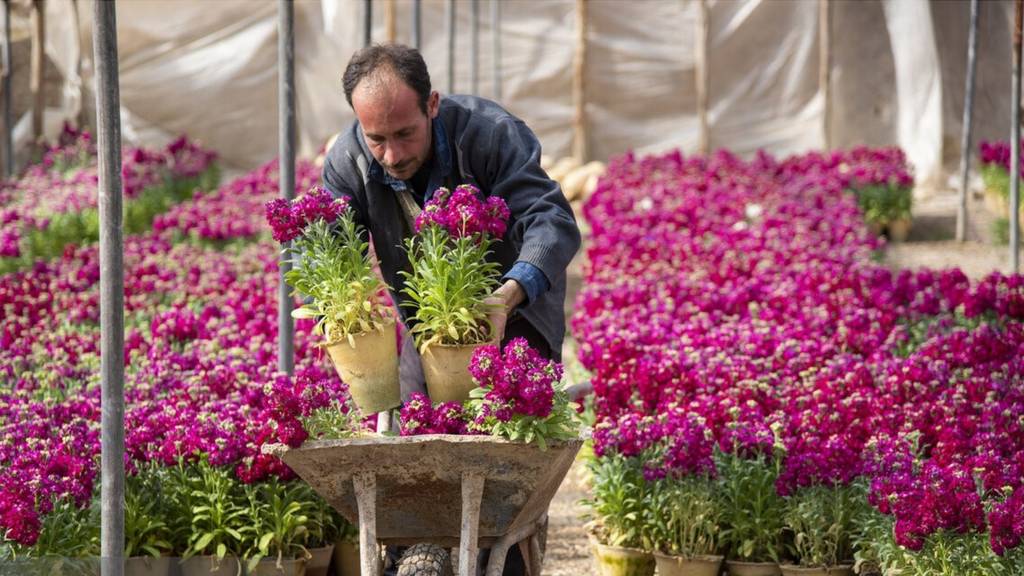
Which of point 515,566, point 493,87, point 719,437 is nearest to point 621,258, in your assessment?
point 719,437

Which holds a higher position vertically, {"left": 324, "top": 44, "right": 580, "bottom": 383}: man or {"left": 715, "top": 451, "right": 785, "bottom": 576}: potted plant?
{"left": 324, "top": 44, "right": 580, "bottom": 383}: man

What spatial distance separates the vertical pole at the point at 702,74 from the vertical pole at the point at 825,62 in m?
1.36

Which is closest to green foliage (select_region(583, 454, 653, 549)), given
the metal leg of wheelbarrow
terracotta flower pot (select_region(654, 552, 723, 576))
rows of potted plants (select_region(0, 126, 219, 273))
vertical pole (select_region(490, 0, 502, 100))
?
terracotta flower pot (select_region(654, 552, 723, 576))

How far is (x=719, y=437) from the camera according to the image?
5.59 meters

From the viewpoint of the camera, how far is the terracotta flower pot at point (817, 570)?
4.99 m

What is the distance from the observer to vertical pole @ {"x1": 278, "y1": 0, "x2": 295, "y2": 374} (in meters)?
5.73

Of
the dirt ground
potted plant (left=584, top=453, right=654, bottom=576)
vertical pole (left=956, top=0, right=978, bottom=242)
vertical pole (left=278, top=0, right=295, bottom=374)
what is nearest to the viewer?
potted plant (left=584, top=453, right=654, bottom=576)

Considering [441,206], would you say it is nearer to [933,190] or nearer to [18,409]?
[18,409]

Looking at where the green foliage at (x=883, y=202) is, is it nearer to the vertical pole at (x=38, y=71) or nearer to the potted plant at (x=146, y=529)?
the vertical pole at (x=38, y=71)

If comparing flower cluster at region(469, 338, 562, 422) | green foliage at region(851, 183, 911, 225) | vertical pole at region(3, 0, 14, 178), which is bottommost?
flower cluster at region(469, 338, 562, 422)

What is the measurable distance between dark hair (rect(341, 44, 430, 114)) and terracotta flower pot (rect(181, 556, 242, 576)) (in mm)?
1830

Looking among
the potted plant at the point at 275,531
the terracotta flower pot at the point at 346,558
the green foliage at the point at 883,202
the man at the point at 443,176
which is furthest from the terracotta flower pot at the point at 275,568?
the green foliage at the point at 883,202

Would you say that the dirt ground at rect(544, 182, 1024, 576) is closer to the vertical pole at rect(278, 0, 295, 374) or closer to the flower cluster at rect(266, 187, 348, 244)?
the vertical pole at rect(278, 0, 295, 374)

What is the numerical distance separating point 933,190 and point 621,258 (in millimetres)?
7280
